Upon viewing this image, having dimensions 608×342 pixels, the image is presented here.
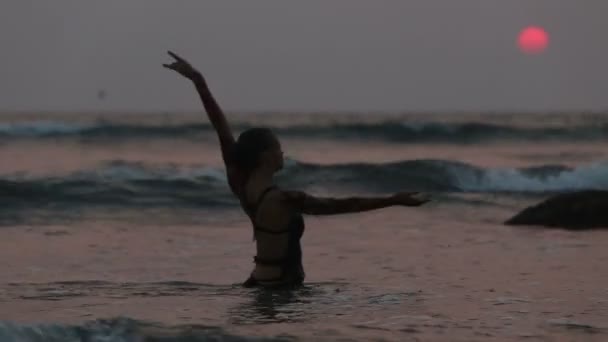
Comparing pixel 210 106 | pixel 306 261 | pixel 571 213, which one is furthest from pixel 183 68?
pixel 571 213

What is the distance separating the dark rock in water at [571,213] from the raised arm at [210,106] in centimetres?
711

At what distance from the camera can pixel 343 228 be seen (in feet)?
43.8

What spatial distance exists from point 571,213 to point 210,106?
7.65m

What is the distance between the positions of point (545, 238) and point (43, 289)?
591 cm

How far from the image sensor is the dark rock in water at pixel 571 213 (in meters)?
13.7

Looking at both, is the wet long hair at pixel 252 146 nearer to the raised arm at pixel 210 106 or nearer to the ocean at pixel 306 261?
the raised arm at pixel 210 106

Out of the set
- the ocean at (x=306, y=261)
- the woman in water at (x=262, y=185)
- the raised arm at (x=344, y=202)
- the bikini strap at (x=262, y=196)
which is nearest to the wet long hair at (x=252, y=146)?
the woman in water at (x=262, y=185)

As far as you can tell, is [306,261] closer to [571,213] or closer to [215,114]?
[215,114]

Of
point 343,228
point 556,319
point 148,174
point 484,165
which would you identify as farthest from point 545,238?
point 484,165

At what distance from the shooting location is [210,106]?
24.3ft

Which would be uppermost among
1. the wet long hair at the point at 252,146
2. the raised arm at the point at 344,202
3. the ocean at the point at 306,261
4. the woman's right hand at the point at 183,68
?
the woman's right hand at the point at 183,68

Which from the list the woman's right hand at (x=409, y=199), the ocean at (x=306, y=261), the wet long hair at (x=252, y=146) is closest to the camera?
the woman's right hand at (x=409, y=199)

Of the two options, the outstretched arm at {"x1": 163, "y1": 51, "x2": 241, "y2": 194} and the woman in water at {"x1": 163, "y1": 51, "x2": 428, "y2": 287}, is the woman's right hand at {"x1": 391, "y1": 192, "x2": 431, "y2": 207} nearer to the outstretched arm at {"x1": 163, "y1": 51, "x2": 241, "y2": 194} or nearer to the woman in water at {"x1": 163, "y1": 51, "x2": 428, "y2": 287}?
the woman in water at {"x1": 163, "y1": 51, "x2": 428, "y2": 287}

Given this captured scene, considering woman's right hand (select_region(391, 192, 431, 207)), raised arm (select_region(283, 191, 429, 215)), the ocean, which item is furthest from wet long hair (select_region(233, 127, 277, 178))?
woman's right hand (select_region(391, 192, 431, 207))
